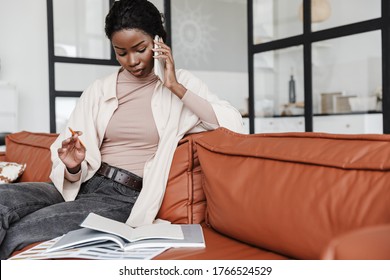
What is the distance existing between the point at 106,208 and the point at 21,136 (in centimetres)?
135

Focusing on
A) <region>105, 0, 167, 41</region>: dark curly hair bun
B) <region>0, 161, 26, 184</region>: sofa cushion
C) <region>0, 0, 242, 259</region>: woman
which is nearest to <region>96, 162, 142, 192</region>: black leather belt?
<region>0, 0, 242, 259</region>: woman

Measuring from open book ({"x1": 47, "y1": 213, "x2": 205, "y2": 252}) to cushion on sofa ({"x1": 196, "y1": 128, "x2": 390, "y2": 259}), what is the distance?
0.14 m

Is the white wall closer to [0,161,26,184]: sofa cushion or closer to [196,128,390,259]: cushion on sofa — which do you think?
[0,161,26,184]: sofa cushion

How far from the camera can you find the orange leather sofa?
3.14 feet

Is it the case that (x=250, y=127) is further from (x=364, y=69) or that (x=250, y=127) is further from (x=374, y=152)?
(x=374, y=152)

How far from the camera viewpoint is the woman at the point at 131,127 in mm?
1553

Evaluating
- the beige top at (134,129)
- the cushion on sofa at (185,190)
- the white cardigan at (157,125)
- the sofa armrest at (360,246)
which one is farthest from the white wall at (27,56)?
the sofa armrest at (360,246)

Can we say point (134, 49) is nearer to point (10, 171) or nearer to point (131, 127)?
point (131, 127)

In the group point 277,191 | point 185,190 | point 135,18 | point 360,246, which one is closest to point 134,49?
point 135,18

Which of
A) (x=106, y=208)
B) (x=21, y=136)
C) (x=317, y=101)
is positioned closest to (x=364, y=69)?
(x=317, y=101)

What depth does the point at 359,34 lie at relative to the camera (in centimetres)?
373

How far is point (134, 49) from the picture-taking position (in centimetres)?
170

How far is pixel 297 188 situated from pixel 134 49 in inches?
35.5
